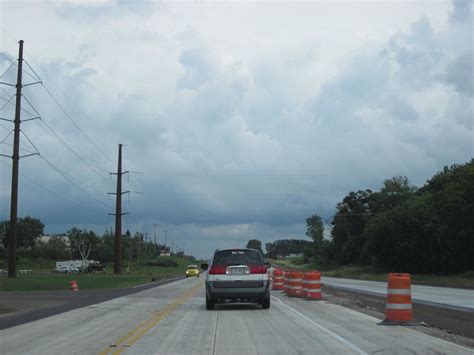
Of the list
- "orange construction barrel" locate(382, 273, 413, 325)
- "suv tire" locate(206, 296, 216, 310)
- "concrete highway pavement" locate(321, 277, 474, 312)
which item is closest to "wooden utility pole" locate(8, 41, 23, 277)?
"concrete highway pavement" locate(321, 277, 474, 312)

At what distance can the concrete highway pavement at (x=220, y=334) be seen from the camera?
10.9 m

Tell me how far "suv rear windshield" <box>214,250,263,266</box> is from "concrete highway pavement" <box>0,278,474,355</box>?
1538mm

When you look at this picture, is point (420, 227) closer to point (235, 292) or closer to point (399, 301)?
point (235, 292)

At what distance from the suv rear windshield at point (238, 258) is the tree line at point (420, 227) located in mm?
44534

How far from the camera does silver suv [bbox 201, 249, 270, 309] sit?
62.7 feet

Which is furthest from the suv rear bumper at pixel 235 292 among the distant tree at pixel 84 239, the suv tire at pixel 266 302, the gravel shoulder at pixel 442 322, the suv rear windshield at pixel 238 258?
the distant tree at pixel 84 239

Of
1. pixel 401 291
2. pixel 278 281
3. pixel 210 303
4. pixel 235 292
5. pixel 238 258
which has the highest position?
pixel 238 258

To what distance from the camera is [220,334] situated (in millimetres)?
13102

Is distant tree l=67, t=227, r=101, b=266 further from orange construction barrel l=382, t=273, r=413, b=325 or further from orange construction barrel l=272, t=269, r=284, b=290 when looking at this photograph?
orange construction barrel l=382, t=273, r=413, b=325

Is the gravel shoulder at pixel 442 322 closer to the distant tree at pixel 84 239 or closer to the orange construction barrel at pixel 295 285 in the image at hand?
the orange construction barrel at pixel 295 285

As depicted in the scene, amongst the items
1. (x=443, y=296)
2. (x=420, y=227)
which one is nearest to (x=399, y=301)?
(x=443, y=296)

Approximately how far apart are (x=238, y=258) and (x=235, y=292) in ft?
3.61

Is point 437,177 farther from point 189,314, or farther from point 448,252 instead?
point 189,314

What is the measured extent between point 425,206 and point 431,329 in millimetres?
67793
